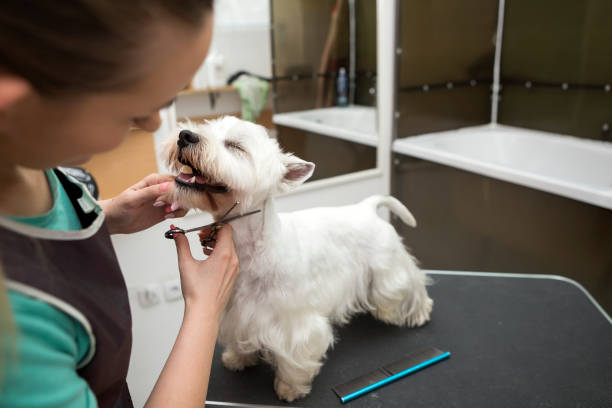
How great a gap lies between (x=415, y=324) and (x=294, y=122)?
4.28ft

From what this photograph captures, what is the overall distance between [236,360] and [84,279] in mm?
652

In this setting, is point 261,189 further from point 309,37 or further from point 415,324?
point 309,37

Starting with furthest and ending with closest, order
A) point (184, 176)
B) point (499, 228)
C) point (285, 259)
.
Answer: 1. point (499, 228)
2. point (285, 259)
3. point (184, 176)

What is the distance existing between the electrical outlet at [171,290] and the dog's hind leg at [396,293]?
821 mm

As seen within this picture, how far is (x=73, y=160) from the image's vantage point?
518 mm

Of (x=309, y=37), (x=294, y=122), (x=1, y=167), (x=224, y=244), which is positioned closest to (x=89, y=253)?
(x=1, y=167)

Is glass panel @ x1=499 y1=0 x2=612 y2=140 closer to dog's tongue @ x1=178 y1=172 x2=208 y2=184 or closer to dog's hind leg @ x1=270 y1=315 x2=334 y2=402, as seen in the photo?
dog's hind leg @ x1=270 y1=315 x2=334 y2=402

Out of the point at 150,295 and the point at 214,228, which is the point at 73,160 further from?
the point at 150,295

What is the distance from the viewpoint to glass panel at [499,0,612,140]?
2.39m

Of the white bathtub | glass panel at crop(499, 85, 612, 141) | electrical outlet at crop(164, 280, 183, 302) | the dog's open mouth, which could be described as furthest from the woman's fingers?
glass panel at crop(499, 85, 612, 141)

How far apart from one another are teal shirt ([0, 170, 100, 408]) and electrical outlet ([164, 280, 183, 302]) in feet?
4.18

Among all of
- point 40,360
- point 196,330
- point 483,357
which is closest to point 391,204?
point 483,357

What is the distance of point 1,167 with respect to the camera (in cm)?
52

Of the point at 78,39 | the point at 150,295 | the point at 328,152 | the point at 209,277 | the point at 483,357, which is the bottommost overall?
the point at 150,295
